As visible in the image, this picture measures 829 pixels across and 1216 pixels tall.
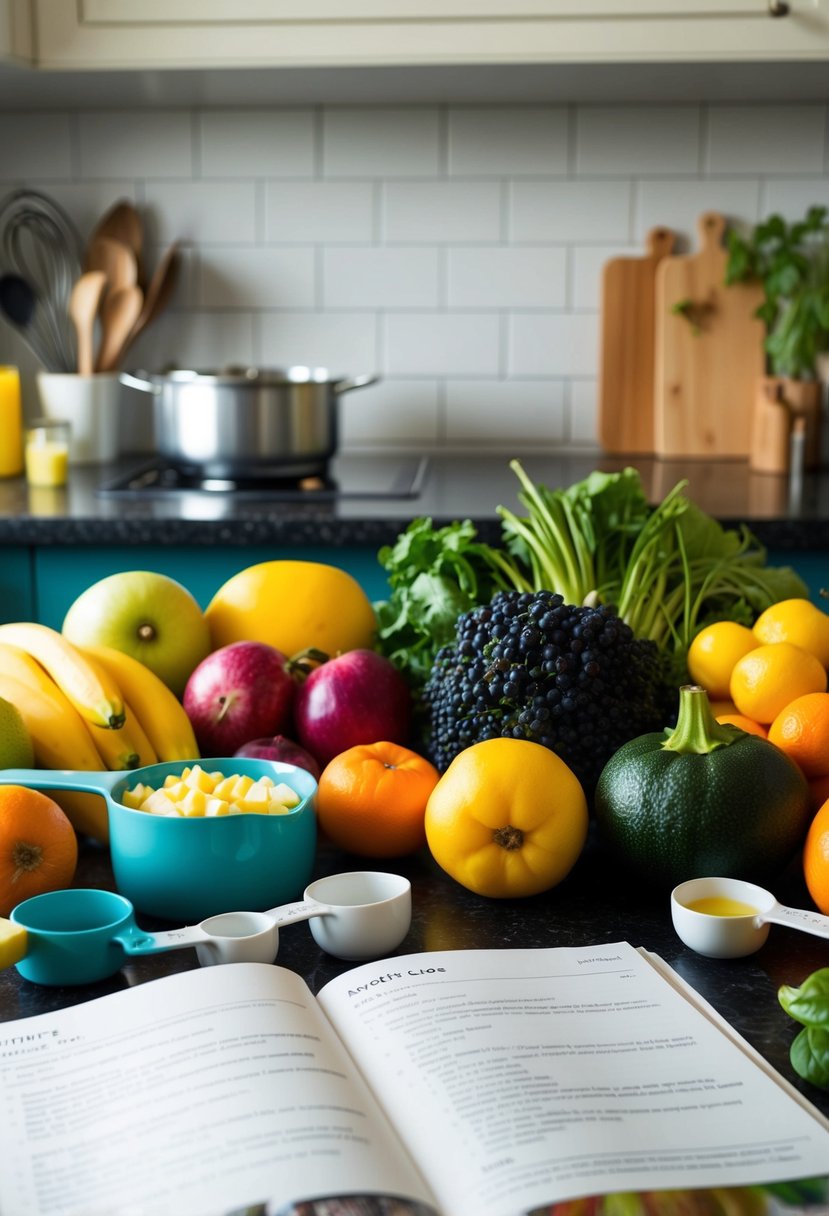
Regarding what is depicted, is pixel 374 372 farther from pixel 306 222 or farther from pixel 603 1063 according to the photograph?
pixel 603 1063

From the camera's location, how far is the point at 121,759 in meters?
0.92

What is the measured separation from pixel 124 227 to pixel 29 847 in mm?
1926

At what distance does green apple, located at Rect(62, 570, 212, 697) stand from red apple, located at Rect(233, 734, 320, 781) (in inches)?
7.1

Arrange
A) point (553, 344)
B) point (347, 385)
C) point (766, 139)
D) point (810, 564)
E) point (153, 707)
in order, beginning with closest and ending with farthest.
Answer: point (153, 707) < point (810, 564) < point (347, 385) < point (766, 139) < point (553, 344)

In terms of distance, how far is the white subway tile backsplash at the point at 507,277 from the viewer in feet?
8.16

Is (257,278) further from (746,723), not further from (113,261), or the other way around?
(746,723)

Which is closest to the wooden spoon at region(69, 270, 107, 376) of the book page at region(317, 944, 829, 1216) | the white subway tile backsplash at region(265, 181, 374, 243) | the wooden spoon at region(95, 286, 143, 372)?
the wooden spoon at region(95, 286, 143, 372)

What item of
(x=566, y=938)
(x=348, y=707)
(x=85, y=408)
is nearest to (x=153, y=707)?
(x=348, y=707)

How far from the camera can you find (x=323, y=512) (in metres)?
1.94

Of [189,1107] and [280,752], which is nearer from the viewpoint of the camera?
[189,1107]

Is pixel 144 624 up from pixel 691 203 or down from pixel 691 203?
down

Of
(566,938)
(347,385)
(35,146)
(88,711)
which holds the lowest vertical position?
(566,938)

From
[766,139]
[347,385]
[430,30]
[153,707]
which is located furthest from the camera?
[766,139]

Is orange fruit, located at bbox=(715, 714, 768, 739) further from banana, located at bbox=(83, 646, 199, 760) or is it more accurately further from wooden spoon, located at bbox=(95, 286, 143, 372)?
wooden spoon, located at bbox=(95, 286, 143, 372)
